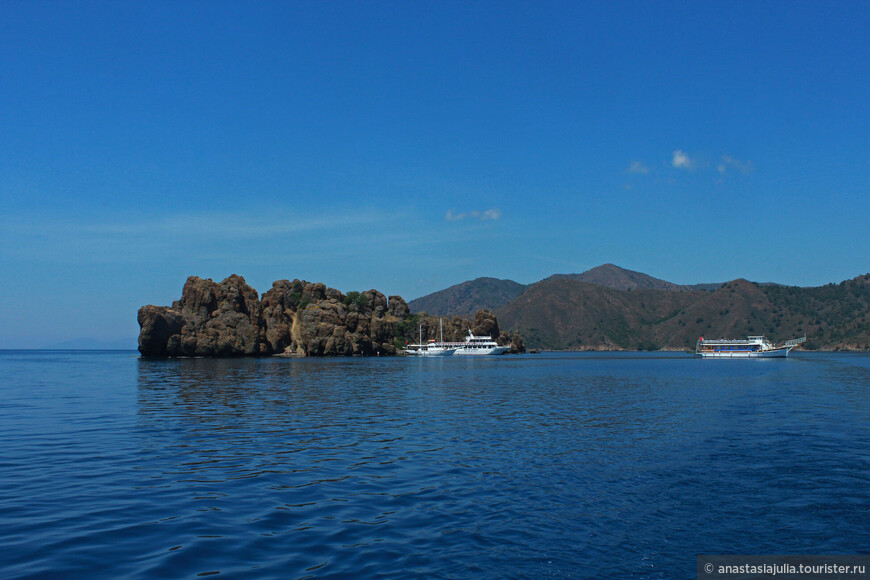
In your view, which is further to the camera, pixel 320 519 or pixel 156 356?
pixel 156 356

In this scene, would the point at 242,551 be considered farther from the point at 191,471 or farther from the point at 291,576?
the point at 191,471

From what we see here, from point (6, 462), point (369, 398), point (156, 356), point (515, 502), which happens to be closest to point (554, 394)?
point (369, 398)

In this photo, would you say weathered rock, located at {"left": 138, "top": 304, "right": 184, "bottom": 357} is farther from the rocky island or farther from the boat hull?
A: the boat hull

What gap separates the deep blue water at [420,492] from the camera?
537 inches

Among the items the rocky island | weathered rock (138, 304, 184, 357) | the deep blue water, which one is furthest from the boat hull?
weathered rock (138, 304, 184, 357)

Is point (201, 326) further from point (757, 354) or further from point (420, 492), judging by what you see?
point (757, 354)

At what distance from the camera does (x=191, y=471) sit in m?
22.7

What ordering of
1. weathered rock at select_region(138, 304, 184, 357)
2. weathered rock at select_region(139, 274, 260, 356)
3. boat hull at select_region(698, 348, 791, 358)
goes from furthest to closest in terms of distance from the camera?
1. boat hull at select_region(698, 348, 791, 358)
2. weathered rock at select_region(139, 274, 260, 356)
3. weathered rock at select_region(138, 304, 184, 357)

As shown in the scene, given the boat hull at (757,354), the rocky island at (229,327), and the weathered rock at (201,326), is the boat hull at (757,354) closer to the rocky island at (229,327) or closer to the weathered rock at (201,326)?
the rocky island at (229,327)

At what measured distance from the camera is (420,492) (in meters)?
19.6

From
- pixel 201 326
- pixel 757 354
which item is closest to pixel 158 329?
pixel 201 326

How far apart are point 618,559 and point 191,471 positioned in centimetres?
1627

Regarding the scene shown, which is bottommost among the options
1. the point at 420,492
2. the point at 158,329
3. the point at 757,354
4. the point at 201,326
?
the point at 757,354

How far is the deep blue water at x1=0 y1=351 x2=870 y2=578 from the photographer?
13.6 m
